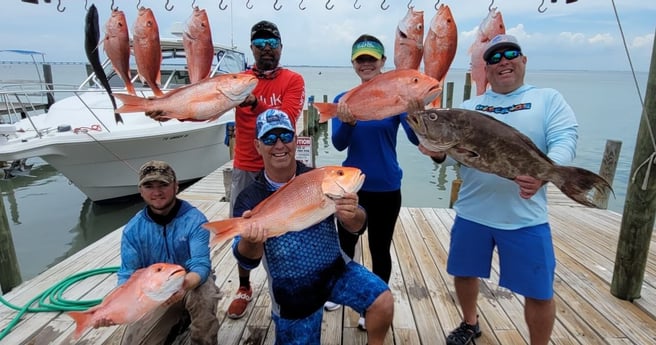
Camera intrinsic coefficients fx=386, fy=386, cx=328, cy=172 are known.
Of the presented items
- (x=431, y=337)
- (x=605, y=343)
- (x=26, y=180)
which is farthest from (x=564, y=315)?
(x=26, y=180)

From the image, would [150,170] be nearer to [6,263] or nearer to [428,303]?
[428,303]

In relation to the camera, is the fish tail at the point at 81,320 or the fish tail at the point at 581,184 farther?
the fish tail at the point at 81,320

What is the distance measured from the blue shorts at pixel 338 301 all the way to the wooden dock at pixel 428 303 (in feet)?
2.08

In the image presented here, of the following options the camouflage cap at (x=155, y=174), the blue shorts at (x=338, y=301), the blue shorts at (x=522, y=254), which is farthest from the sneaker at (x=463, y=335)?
the camouflage cap at (x=155, y=174)

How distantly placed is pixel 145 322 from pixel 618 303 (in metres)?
3.58

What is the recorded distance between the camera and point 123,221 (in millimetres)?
8344

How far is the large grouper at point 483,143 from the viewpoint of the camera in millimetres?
1776

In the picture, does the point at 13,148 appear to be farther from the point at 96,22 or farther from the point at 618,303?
the point at 618,303

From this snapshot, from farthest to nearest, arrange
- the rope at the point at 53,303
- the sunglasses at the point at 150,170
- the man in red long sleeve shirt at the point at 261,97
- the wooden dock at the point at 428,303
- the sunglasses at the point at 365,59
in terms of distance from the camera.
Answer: the rope at the point at 53,303 < the wooden dock at the point at 428,303 < the man in red long sleeve shirt at the point at 261,97 < the sunglasses at the point at 365,59 < the sunglasses at the point at 150,170

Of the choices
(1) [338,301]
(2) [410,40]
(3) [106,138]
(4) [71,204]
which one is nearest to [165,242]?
(1) [338,301]

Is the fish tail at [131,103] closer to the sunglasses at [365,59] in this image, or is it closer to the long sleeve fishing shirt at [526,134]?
the sunglasses at [365,59]

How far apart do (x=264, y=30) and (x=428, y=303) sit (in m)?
2.48

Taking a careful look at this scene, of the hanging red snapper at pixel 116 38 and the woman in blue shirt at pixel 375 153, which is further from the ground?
the hanging red snapper at pixel 116 38

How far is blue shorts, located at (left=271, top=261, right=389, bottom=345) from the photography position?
2.11m
